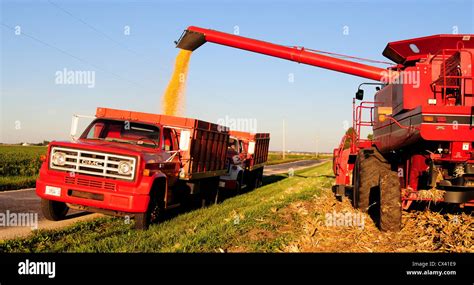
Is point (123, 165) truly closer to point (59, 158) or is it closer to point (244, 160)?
point (59, 158)

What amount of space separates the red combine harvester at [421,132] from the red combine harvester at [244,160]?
18.2ft

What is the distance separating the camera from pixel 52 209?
8.55 metres

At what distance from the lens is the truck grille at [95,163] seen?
7.52 metres

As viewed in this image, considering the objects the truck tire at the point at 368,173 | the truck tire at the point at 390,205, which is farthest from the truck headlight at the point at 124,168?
the truck tire at the point at 368,173

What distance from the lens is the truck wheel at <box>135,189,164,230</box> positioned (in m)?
7.72

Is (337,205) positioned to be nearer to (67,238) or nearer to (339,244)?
(339,244)

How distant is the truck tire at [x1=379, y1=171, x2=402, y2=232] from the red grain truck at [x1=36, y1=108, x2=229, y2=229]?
3989 mm

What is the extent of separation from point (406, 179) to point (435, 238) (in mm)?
1543

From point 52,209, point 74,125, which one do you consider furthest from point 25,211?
point 74,125

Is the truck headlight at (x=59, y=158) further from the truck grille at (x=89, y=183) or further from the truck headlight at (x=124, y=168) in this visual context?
the truck headlight at (x=124, y=168)

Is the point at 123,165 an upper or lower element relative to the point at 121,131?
lower

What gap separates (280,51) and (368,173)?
4711 millimetres

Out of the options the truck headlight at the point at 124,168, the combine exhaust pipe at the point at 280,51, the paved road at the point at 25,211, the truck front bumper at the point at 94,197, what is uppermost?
the combine exhaust pipe at the point at 280,51
